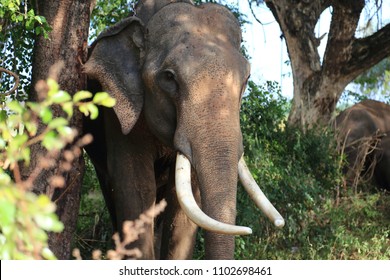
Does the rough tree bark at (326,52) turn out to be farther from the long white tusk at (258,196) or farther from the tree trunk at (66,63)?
the long white tusk at (258,196)

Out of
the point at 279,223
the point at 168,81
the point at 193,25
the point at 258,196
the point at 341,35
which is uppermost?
the point at 341,35

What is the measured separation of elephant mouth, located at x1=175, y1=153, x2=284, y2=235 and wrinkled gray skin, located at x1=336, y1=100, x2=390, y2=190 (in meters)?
5.03

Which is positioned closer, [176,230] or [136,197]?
[136,197]

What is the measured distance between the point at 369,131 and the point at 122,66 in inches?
265

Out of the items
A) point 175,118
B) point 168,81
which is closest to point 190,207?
point 175,118

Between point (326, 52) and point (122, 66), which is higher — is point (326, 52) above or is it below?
above

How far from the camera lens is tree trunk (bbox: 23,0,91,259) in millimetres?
7059

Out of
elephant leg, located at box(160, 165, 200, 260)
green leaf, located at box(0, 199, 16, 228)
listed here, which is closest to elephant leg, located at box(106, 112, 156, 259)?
elephant leg, located at box(160, 165, 200, 260)

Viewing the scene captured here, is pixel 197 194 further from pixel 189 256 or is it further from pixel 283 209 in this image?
pixel 283 209

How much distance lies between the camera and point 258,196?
20.8 ft

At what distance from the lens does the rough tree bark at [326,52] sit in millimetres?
12664

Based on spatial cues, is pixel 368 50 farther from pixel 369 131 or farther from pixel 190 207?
pixel 190 207

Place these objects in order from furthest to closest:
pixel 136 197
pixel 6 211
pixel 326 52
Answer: pixel 326 52, pixel 136 197, pixel 6 211

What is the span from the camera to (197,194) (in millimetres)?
6973
